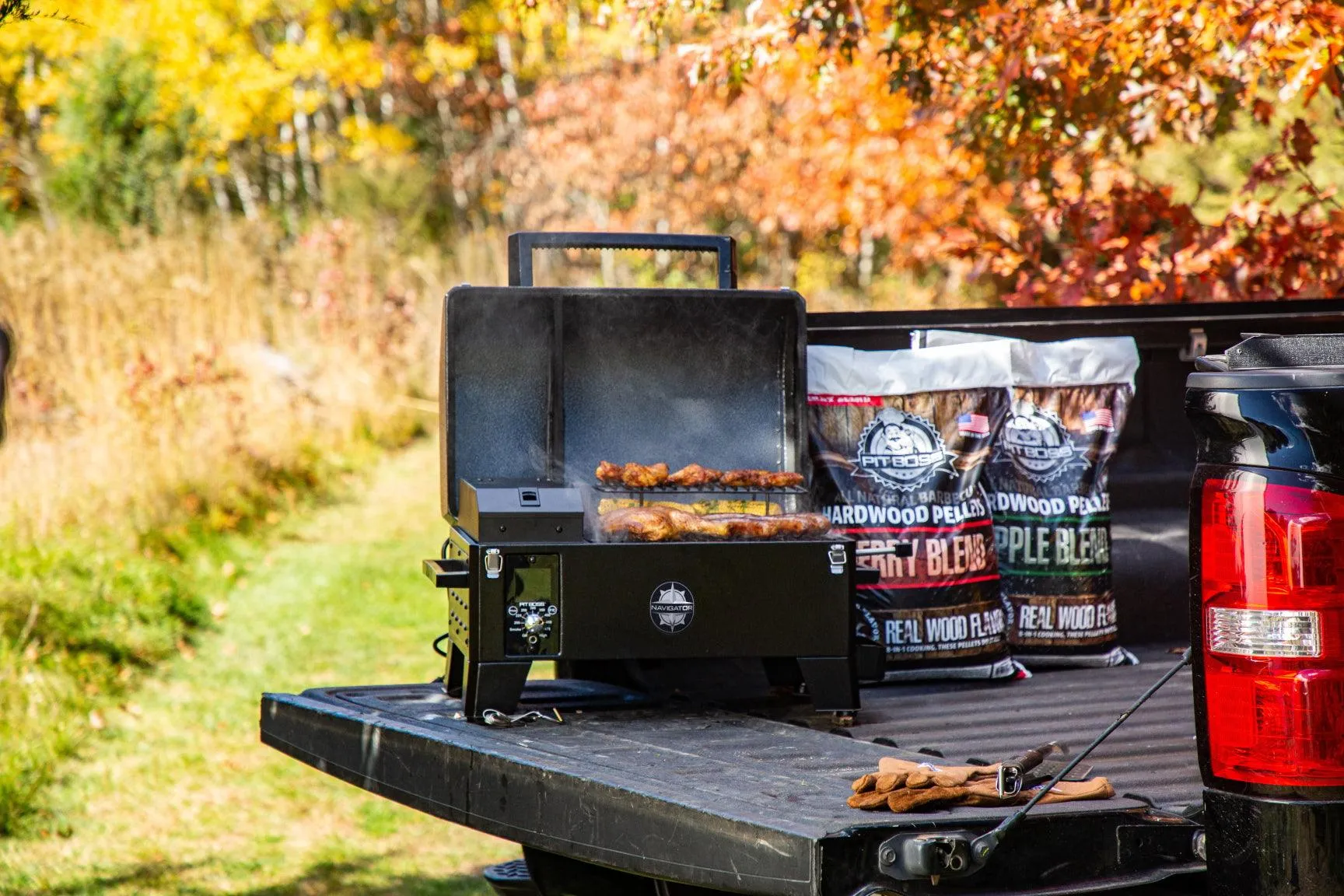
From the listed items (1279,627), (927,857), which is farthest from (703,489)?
(1279,627)

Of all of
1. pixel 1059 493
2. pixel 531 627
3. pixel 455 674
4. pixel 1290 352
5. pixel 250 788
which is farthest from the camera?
pixel 250 788

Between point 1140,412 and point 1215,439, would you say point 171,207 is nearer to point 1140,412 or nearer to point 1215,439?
point 1140,412

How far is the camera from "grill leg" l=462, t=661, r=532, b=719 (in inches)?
107

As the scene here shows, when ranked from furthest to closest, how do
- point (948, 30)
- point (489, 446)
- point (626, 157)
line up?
point (626, 157) → point (948, 30) → point (489, 446)

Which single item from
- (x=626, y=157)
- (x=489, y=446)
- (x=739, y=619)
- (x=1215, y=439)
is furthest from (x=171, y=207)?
(x=1215, y=439)

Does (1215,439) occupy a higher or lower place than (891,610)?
higher

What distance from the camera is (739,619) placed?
2750mm

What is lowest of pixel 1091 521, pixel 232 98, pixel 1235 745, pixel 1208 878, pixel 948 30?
pixel 1208 878

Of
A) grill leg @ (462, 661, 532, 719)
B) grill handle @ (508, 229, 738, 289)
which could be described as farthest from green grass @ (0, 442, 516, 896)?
grill handle @ (508, 229, 738, 289)

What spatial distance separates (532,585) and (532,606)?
4 centimetres

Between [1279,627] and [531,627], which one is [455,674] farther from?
[1279,627]

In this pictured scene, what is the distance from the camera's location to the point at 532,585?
2715mm

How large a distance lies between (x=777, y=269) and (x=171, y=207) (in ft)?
25.2

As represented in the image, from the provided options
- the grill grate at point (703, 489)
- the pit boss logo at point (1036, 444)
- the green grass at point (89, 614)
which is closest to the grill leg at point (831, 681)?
the grill grate at point (703, 489)
